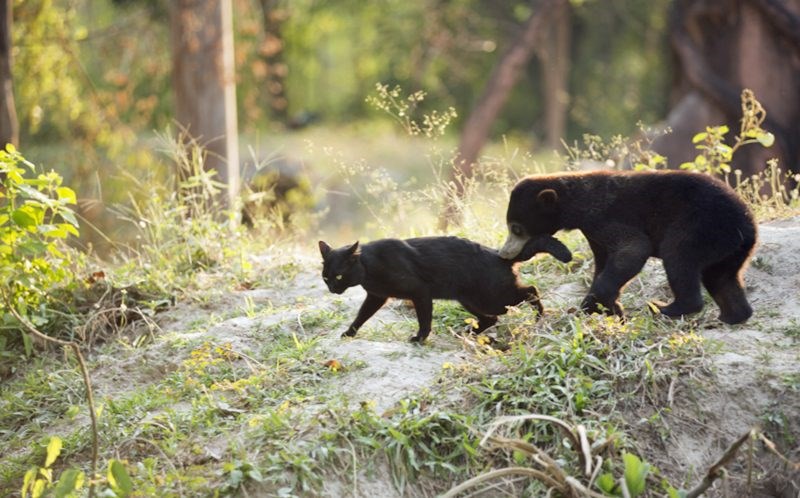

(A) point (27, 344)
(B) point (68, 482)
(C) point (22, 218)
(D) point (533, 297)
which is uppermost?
(C) point (22, 218)

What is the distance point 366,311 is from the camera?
5.91 meters

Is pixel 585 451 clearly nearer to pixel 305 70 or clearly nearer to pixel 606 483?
pixel 606 483

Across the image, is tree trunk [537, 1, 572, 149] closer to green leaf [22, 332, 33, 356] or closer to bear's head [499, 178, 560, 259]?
bear's head [499, 178, 560, 259]

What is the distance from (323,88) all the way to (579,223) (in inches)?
1419

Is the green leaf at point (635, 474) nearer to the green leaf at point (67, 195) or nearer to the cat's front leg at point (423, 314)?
the cat's front leg at point (423, 314)

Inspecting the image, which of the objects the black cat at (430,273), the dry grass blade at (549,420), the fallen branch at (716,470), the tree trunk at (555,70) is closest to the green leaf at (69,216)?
the black cat at (430,273)

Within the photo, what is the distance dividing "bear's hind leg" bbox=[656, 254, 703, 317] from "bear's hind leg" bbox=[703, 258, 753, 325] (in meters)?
0.23

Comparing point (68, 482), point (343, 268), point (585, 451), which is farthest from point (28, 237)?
point (585, 451)

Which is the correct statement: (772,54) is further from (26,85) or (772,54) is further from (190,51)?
(26,85)

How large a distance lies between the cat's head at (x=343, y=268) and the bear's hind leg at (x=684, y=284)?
1785mm

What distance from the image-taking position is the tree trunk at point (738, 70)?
13.1 metres

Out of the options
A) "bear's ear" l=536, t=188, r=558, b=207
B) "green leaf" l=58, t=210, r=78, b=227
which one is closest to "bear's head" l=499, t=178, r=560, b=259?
"bear's ear" l=536, t=188, r=558, b=207

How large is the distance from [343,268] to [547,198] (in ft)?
4.28

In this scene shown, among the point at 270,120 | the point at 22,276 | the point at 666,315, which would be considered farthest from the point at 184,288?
the point at 270,120
